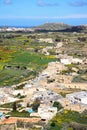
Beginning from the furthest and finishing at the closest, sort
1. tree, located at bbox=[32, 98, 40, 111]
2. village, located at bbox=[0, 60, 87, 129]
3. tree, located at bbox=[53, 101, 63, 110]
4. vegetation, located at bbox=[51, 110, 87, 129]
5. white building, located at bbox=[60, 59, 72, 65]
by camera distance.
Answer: white building, located at bbox=[60, 59, 72, 65] → tree, located at bbox=[53, 101, 63, 110] → tree, located at bbox=[32, 98, 40, 111] → village, located at bbox=[0, 60, 87, 129] → vegetation, located at bbox=[51, 110, 87, 129]

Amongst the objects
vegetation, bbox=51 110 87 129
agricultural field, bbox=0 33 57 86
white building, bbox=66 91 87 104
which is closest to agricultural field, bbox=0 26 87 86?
agricultural field, bbox=0 33 57 86

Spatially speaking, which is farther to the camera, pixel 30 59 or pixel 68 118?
pixel 30 59

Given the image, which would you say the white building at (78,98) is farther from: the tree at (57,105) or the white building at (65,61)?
the white building at (65,61)

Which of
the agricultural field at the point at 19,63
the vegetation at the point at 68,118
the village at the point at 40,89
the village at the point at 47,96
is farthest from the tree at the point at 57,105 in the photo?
the agricultural field at the point at 19,63

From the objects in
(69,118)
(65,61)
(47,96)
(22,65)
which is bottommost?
(22,65)

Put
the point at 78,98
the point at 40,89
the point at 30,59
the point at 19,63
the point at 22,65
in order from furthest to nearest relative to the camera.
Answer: the point at 30,59, the point at 19,63, the point at 22,65, the point at 40,89, the point at 78,98

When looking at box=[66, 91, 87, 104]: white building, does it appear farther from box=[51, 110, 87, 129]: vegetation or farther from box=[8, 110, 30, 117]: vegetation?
box=[8, 110, 30, 117]: vegetation

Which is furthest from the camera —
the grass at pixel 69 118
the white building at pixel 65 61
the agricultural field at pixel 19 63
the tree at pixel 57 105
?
the white building at pixel 65 61

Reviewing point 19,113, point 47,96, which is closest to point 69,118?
point 19,113

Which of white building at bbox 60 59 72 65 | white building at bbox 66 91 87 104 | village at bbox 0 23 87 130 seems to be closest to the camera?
village at bbox 0 23 87 130

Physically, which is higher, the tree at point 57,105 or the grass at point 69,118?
the tree at point 57,105

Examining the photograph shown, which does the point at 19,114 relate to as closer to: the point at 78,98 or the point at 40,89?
the point at 78,98
